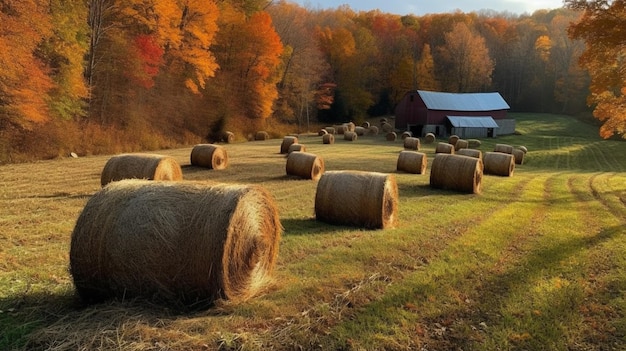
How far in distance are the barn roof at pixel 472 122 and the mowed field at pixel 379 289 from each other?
4711cm

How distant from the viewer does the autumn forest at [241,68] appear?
24.3 meters

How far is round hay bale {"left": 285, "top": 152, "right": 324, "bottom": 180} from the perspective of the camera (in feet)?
66.8

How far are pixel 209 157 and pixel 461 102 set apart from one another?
171 ft

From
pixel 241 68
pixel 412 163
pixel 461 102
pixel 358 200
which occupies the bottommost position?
pixel 412 163

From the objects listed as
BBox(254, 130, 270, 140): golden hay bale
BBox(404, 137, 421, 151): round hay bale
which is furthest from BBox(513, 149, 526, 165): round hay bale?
BBox(254, 130, 270, 140): golden hay bale

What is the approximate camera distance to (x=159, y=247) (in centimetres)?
611

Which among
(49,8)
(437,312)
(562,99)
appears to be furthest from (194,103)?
(562,99)

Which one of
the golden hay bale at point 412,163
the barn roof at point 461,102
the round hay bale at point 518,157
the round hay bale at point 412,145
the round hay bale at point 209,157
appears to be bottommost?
the round hay bale at point 518,157

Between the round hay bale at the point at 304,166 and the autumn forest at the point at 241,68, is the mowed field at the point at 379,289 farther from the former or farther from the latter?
the autumn forest at the point at 241,68

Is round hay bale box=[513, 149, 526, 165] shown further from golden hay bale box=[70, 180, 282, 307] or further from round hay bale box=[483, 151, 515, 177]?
golden hay bale box=[70, 180, 282, 307]

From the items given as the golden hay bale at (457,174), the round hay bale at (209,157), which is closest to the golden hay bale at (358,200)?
the golden hay bale at (457,174)

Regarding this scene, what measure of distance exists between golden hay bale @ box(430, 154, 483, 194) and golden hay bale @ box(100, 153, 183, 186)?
10817mm

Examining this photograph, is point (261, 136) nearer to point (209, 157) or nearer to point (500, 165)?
point (209, 157)

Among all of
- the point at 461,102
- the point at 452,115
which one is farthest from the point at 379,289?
the point at 461,102
